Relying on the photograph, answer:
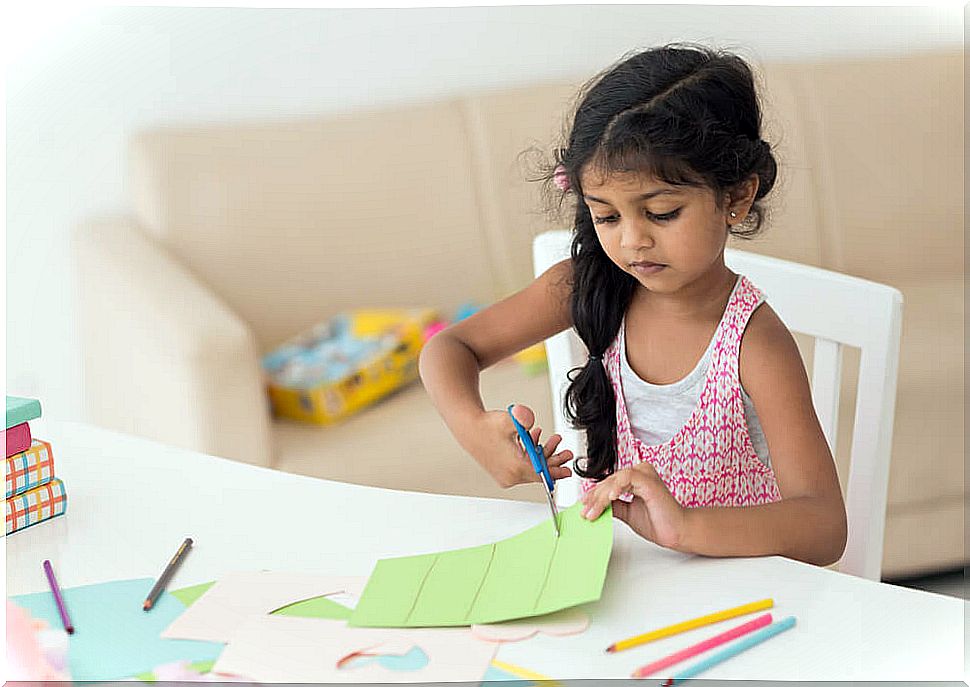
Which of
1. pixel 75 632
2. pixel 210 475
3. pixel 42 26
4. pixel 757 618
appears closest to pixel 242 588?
pixel 75 632

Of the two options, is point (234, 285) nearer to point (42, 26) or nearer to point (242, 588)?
point (42, 26)

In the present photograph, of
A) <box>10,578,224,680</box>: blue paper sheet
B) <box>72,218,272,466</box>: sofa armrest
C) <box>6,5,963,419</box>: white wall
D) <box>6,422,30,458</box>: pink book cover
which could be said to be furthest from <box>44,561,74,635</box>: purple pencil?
<box>6,5,963,419</box>: white wall

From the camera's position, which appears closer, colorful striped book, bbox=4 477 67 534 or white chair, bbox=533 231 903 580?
colorful striped book, bbox=4 477 67 534

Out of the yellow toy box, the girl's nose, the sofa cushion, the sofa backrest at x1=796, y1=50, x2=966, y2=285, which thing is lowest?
the sofa cushion

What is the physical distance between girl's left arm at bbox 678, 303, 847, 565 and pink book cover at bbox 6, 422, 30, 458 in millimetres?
572

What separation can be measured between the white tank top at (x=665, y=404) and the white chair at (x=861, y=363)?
0.10 metres

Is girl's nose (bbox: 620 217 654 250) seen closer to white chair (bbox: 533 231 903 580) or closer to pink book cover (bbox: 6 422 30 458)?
white chair (bbox: 533 231 903 580)

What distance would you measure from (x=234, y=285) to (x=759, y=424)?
1509 mm

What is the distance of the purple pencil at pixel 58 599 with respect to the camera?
0.90 meters

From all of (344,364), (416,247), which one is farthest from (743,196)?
(416,247)

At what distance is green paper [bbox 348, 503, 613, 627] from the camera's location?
0.87m

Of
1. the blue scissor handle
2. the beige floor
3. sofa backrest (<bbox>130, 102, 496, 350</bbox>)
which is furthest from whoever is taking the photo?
sofa backrest (<bbox>130, 102, 496, 350</bbox>)

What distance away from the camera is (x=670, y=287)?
1125 millimetres

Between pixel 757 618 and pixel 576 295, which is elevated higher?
pixel 576 295
